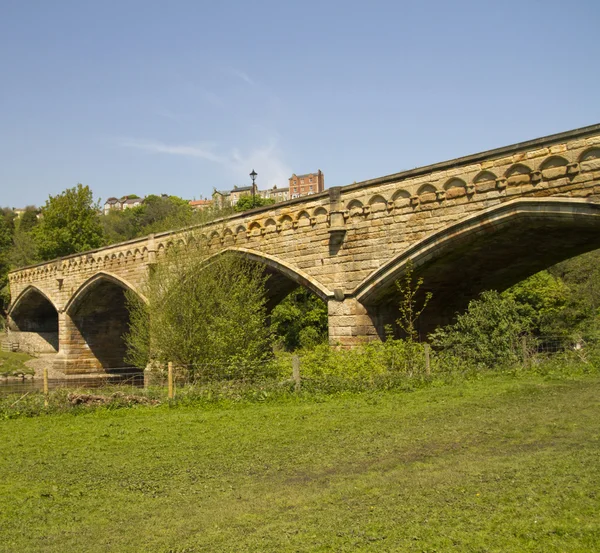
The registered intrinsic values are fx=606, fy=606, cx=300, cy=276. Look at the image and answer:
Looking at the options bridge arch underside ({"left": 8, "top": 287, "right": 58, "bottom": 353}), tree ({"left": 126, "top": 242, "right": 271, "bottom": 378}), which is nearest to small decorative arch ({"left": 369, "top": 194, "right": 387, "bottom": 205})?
tree ({"left": 126, "top": 242, "right": 271, "bottom": 378})

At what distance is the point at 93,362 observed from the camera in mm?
33469

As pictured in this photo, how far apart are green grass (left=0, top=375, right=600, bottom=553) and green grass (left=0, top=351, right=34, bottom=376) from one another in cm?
2429

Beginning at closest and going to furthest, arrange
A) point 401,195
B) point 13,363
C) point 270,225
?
1. point 401,195
2. point 270,225
3. point 13,363

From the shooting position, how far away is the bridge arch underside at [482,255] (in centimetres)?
1152

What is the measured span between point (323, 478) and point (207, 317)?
10310 millimetres

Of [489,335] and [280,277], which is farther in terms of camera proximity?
[280,277]

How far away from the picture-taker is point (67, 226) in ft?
156

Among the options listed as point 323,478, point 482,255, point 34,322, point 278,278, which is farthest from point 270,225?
point 34,322

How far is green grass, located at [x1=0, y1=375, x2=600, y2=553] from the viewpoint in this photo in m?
4.39

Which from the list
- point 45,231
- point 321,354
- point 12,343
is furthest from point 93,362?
point 321,354

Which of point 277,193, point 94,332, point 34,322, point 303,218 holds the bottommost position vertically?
point 94,332

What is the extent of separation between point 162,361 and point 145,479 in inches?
388

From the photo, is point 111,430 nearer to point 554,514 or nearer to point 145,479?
point 145,479

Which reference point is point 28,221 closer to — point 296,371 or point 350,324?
point 350,324
